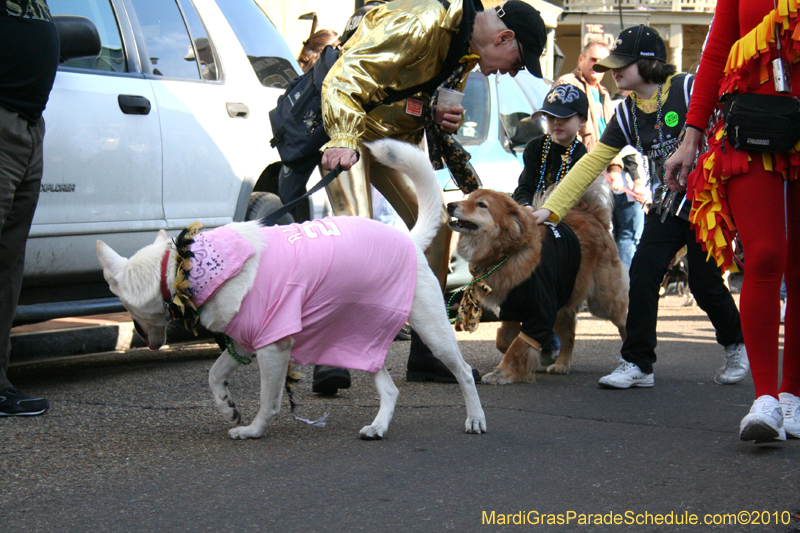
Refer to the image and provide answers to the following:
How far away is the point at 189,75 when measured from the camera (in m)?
4.72

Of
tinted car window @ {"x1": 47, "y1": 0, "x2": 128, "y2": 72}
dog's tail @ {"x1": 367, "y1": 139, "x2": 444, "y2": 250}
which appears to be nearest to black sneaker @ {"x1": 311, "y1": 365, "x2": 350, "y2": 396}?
dog's tail @ {"x1": 367, "y1": 139, "x2": 444, "y2": 250}

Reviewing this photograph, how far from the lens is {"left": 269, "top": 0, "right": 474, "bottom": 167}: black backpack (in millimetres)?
3646

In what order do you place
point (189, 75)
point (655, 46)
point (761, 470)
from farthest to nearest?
1. point (189, 75)
2. point (655, 46)
3. point (761, 470)

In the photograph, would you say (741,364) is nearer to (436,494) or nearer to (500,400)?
(500,400)

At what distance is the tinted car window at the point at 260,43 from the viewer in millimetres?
5145

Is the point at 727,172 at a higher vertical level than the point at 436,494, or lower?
higher

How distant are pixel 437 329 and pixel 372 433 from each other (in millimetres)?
484

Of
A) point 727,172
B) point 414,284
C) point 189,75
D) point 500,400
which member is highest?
point 189,75

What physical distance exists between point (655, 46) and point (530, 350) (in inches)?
70.9

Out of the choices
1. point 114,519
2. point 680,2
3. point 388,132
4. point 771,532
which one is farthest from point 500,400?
point 680,2

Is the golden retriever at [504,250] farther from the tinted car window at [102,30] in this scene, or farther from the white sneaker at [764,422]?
the tinted car window at [102,30]

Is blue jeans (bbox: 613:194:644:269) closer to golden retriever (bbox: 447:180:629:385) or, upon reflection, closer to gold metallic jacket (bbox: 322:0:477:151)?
golden retriever (bbox: 447:180:629:385)

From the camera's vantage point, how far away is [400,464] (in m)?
2.80

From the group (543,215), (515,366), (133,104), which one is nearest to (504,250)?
(543,215)
